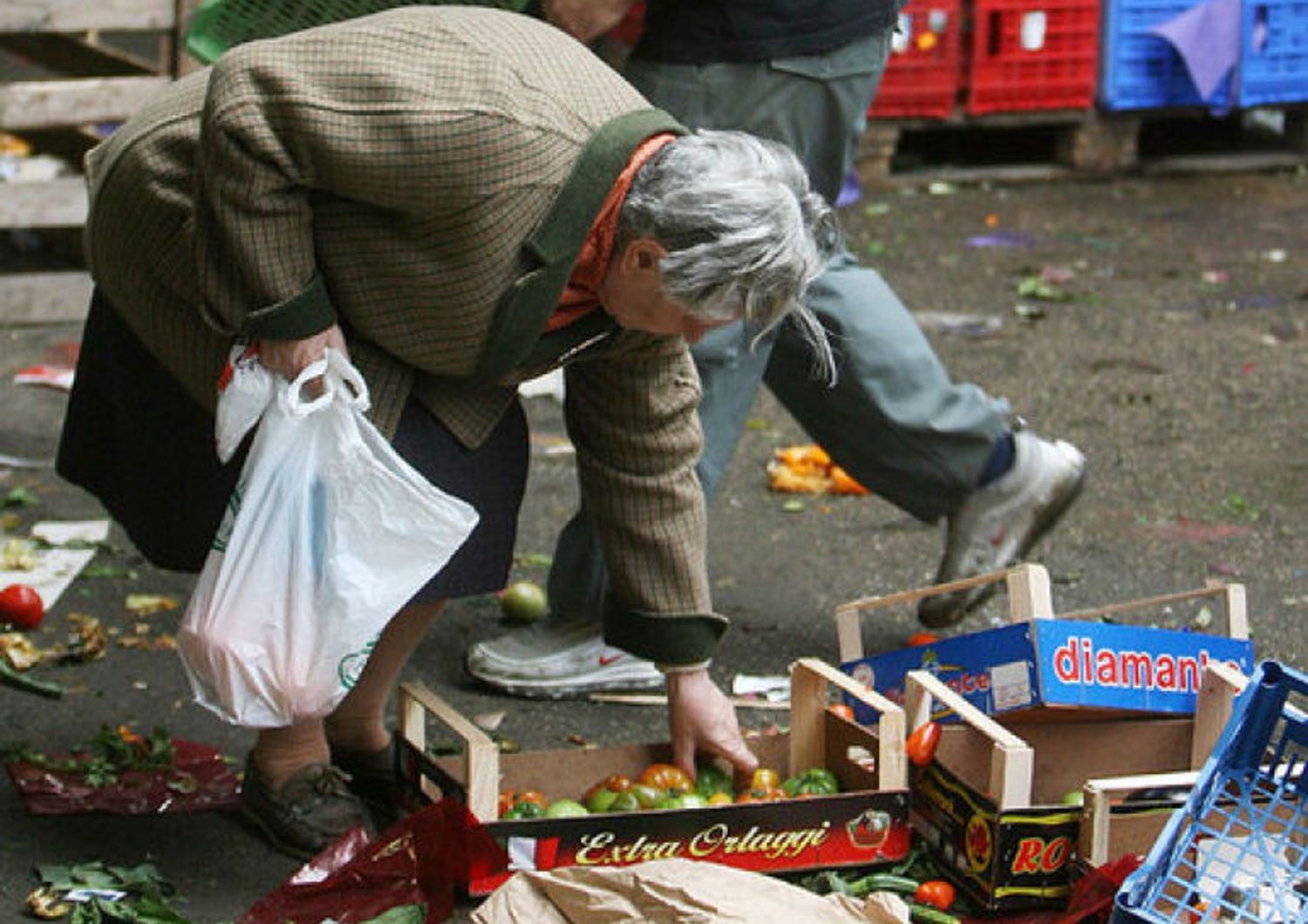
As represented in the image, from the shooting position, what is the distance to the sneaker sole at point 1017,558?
170 inches

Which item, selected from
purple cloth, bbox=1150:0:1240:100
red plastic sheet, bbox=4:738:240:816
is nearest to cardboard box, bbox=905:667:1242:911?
red plastic sheet, bbox=4:738:240:816

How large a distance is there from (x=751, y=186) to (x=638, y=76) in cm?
113

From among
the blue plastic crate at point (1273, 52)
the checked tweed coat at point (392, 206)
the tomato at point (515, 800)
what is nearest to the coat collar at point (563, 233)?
the checked tweed coat at point (392, 206)

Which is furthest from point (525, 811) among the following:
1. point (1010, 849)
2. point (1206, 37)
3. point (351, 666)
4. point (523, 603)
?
point (1206, 37)

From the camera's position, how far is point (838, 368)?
13.5ft

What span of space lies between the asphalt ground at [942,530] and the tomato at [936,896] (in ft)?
3.01

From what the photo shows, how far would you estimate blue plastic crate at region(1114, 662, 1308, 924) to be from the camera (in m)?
2.74

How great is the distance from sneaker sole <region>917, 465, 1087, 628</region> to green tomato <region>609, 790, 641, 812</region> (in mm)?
1218

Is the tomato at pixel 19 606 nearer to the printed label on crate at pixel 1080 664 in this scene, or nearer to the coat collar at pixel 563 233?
the coat collar at pixel 563 233

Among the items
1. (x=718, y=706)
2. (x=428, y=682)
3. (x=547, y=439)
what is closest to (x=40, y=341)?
(x=547, y=439)

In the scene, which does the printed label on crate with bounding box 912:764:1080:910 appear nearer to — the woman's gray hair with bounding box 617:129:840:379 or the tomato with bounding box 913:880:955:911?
the tomato with bounding box 913:880:955:911

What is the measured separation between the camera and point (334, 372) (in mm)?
3039

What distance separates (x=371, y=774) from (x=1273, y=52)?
5.95m

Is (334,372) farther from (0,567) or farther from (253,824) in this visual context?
(0,567)
